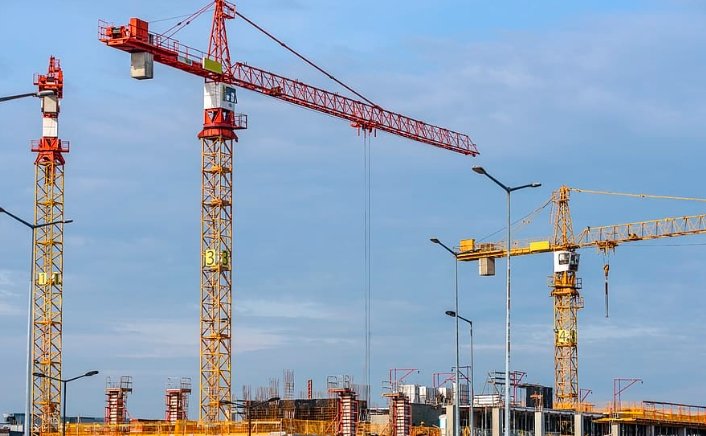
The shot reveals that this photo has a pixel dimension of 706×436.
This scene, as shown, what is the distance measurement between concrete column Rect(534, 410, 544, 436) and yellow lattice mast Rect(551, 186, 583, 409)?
4366 centimetres

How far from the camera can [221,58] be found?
139250 mm

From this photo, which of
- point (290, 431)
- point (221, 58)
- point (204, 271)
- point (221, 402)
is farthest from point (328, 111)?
point (290, 431)

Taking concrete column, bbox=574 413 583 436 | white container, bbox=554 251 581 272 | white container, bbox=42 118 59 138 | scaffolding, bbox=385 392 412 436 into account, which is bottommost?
concrete column, bbox=574 413 583 436

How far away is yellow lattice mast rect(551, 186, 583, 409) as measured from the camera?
173 m

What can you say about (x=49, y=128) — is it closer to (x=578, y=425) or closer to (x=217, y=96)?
(x=217, y=96)

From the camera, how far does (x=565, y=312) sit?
176375mm

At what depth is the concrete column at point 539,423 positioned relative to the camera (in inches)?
5025

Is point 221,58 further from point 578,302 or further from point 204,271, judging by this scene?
point 578,302

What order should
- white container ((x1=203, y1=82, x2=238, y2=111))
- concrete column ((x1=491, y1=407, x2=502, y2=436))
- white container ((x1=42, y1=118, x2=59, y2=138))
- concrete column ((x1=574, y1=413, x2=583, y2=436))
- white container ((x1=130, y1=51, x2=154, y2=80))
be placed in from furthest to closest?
white container ((x1=42, y1=118, x2=59, y2=138)) < white container ((x1=203, y1=82, x2=238, y2=111)) < concrete column ((x1=574, y1=413, x2=583, y2=436)) < white container ((x1=130, y1=51, x2=154, y2=80)) < concrete column ((x1=491, y1=407, x2=502, y2=436))

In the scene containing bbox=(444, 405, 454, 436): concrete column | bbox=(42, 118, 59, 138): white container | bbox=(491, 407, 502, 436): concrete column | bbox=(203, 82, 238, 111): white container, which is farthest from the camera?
bbox=(42, 118, 59, 138): white container

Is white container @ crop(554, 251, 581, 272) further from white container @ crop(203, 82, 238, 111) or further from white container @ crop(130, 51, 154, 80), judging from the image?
white container @ crop(130, 51, 154, 80)

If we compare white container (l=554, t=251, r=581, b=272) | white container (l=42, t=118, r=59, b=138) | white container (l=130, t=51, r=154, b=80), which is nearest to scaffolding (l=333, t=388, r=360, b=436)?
white container (l=130, t=51, r=154, b=80)

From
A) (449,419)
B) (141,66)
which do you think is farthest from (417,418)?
(141,66)

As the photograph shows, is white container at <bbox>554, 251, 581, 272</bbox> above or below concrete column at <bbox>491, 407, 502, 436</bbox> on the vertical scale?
above
